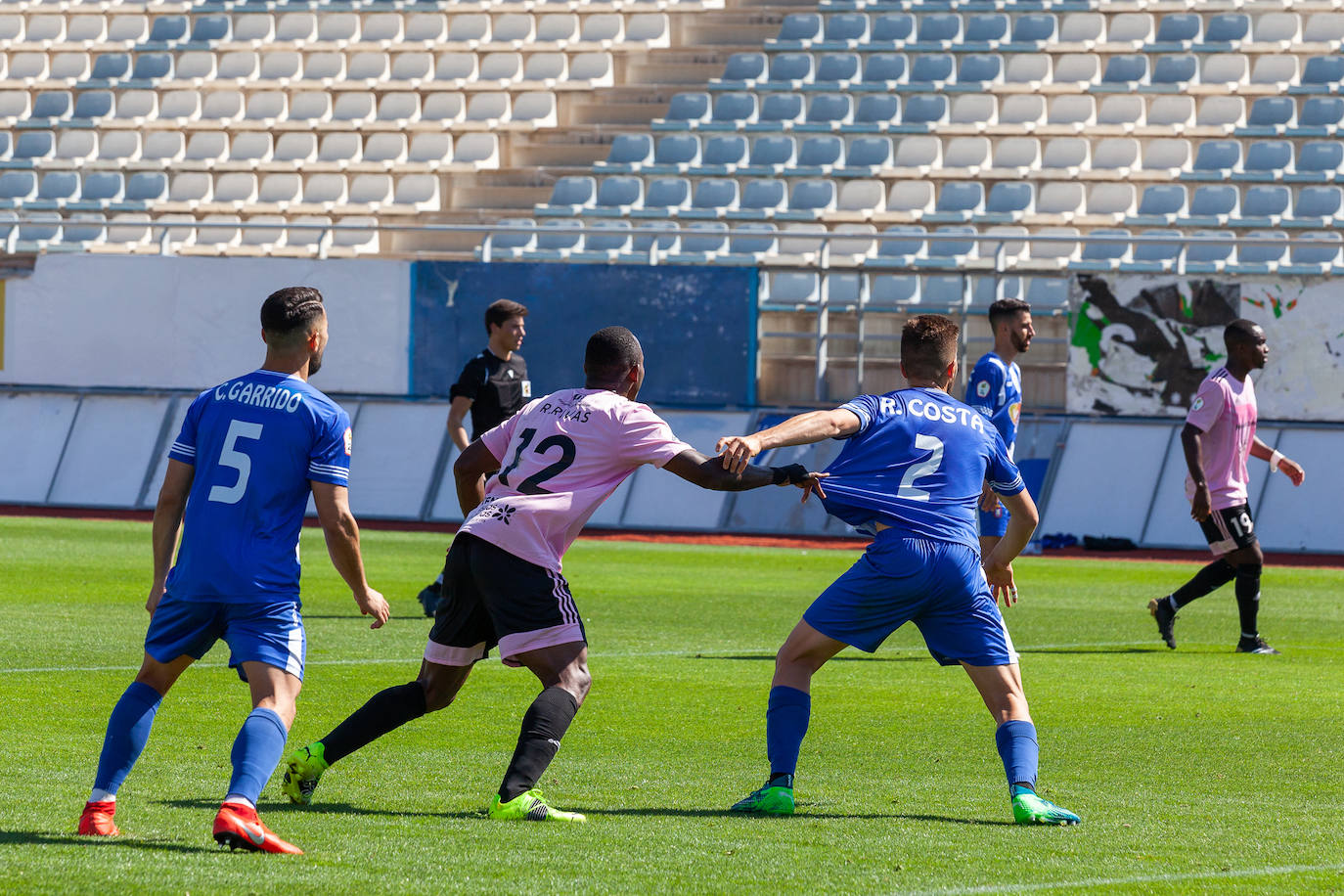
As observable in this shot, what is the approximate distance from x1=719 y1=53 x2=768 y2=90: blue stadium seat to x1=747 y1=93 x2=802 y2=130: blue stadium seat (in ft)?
3.29

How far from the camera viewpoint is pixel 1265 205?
27234 millimetres

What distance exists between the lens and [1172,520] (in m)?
23.5

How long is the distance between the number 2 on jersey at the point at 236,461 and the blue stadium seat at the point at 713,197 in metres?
23.5

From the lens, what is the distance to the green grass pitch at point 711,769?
226 inches

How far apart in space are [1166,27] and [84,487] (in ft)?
59.2

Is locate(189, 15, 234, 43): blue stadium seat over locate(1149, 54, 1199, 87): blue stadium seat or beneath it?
over

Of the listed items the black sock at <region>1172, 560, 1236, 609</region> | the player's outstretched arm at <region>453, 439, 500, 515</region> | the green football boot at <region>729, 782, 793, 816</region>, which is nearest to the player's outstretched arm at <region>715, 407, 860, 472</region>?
the player's outstretched arm at <region>453, 439, 500, 515</region>

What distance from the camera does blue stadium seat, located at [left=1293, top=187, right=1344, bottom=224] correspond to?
26.8 metres

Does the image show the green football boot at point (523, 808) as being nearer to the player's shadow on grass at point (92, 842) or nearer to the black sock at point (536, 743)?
the black sock at point (536, 743)

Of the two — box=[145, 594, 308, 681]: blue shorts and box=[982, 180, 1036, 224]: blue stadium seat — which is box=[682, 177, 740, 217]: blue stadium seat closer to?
box=[982, 180, 1036, 224]: blue stadium seat

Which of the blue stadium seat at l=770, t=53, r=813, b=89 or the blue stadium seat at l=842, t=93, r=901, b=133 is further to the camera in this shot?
the blue stadium seat at l=770, t=53, r=813, b=89

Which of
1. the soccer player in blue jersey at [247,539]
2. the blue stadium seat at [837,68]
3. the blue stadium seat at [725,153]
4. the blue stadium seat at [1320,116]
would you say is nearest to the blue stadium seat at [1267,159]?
the blue stadium seat at [1320,116]

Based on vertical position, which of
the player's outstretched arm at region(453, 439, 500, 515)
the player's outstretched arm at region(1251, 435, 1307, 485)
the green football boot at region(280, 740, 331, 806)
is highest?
the player's outstretched arm at region(453, 439, 500, 515)

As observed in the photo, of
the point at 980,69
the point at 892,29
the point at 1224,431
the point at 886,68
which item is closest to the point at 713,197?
the point at 886,68
